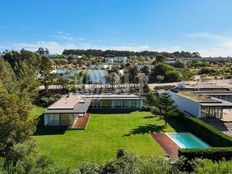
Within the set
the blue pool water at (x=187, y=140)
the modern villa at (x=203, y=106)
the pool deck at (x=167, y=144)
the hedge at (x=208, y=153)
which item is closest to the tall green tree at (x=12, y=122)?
the hedge at (x=208, y=153)

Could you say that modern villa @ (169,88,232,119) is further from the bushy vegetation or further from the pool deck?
the pool deck

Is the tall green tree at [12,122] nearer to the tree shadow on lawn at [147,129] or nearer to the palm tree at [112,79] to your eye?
the tree shadow on lawn at [147,129]

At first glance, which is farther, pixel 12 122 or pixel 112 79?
pixel 112 79

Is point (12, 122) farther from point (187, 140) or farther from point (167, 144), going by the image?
point (187, 140)

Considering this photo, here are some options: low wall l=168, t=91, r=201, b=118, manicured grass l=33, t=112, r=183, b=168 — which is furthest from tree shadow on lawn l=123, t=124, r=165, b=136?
low wall l=168, t=91, r=201, b=118

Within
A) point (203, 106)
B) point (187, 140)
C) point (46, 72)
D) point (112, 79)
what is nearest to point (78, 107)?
point (187, 140)
